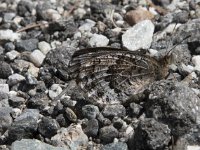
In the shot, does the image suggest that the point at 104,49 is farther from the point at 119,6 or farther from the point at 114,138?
the point at 119,6

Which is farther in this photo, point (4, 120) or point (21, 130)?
point (4, 120)

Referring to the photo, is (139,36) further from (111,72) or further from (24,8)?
(24,8)

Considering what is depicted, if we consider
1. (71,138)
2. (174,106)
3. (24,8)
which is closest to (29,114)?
(71,138)

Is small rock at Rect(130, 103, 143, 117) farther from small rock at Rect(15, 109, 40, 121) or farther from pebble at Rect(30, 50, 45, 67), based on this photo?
pebble at Rect(30, 50, 45, 67)

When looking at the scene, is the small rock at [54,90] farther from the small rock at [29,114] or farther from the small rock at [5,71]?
the small rock at [5,71]

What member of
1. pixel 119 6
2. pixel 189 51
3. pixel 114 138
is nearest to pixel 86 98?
pixel 114 138

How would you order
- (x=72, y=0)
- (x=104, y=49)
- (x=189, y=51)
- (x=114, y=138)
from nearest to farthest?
(x=114, y=138) → (x=104, y=49) → (x=189, y=51) → (x=72, y=0)

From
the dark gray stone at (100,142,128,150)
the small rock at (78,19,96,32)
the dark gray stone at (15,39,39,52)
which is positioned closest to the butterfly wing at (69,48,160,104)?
the dark gray stone at (100,142,128,150)
